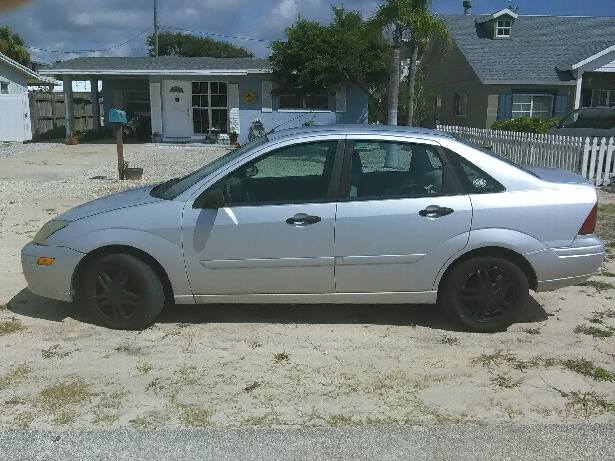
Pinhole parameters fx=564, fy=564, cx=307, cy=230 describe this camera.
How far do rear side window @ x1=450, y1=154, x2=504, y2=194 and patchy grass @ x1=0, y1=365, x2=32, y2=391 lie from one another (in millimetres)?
3338

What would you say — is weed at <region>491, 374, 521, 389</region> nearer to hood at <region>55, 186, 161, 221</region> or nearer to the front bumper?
hood at <region>55, 186, 161, 221</region>

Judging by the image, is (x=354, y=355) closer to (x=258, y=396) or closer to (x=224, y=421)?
(x=258, y=396)

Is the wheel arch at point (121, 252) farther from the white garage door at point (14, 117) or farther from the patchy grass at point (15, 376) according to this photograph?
the white garage door at point (14, 117)

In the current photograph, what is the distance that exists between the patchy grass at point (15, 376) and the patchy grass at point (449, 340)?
2904 mm

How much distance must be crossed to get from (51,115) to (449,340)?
26366mm

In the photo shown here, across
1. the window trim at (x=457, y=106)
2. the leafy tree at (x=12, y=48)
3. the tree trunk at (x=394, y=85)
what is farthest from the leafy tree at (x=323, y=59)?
the leafy tree at (x=12, y=48)

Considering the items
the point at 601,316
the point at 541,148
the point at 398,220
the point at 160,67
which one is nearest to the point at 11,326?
the point at 398,220

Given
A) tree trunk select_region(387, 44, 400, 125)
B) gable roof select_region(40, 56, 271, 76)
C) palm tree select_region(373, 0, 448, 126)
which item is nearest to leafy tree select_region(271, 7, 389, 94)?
gable roof select_region(40, 56, 271, 76)

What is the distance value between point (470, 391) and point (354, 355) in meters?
0.85

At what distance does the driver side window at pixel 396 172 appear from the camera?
4250mm

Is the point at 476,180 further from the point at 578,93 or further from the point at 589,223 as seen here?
the point at 578,93

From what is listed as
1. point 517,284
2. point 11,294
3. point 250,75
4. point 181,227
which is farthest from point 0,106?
point 517,284

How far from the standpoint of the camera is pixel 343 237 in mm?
4168

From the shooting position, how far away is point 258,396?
11.3 feet
